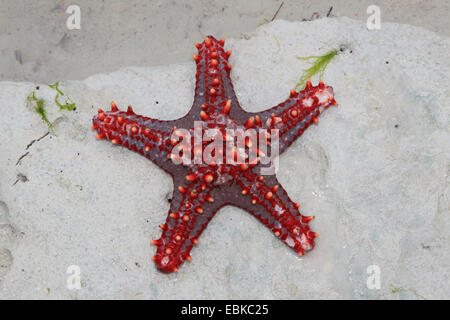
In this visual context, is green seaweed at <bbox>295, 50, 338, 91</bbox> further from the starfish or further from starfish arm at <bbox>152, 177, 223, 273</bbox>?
starfish arm at <bbox>152, 177, 223, 273</bbox>

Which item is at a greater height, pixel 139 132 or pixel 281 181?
pixel 139 132

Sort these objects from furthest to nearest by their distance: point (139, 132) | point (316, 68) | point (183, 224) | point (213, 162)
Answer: point (316, 68) < point (139, 132) < point (183, 224) < point (213, 162)

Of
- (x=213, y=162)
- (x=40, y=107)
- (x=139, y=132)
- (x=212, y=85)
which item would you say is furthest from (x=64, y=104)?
(x=213, y=162)

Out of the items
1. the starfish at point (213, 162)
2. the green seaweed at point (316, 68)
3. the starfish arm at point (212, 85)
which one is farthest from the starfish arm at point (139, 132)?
the green seaweed at point (316, 68)

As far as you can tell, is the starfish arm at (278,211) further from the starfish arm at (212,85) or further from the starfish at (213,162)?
the starfish arm at (212,85)

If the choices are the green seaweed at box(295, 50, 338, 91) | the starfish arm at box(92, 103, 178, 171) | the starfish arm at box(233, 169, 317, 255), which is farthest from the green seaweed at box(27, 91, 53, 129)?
the green seaweed at box(295, 50, 338, 91)

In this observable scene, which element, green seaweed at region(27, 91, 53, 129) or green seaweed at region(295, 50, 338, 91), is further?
green seaweed at region(295, 50, 338, 91)

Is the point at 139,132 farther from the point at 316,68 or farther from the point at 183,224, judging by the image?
the point at 316,68
